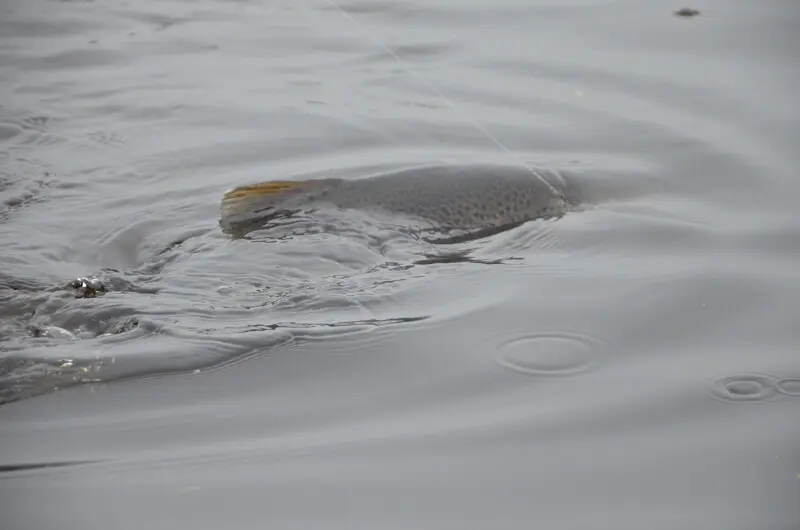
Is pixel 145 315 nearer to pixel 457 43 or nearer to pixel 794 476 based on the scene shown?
pixel 794 476

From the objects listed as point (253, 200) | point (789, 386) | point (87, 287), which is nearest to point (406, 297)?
point (253, 200)

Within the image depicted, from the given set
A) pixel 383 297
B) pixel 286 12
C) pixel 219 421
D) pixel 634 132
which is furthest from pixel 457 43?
pixel 219 421

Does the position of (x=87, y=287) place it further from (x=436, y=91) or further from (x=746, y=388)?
(x=436, y=91)

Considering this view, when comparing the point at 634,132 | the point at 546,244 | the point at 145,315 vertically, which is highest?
the point at 634,132

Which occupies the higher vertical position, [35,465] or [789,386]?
[789,386]

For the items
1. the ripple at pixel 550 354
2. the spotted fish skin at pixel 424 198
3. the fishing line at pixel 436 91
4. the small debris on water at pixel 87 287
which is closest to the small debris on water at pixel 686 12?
the fishing line at pixel 436 91

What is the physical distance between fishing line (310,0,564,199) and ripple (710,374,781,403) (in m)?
1.81

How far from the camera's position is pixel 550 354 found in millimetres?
3812

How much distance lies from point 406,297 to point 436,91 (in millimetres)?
3113

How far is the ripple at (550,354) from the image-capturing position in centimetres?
371

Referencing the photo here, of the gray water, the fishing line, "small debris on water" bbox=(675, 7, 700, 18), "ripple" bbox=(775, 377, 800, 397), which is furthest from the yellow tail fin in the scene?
"small debris on water" bbox=(675, 7, 700, 18)

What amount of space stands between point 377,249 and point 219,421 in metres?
1.51

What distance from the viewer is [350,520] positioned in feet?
9.42

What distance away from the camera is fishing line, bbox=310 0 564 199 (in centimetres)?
544
